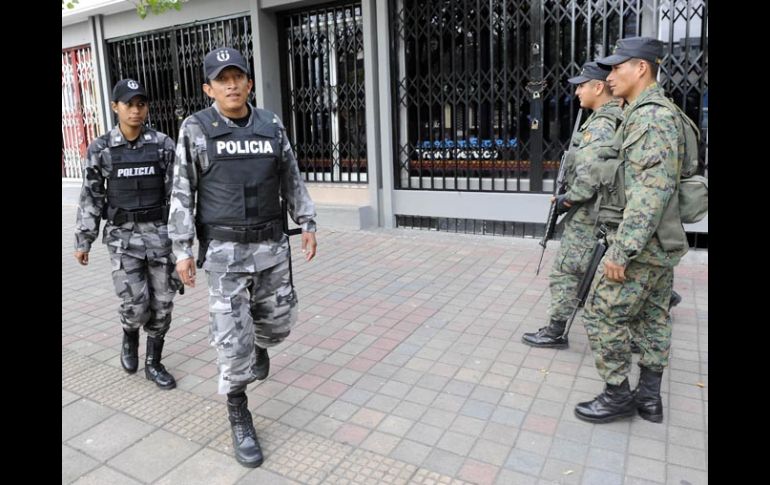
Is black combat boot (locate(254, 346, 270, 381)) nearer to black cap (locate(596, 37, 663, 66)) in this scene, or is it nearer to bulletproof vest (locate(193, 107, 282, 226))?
bulletproof vest (locate(193, 107, 282, 226))

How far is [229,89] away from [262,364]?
1.58 metres

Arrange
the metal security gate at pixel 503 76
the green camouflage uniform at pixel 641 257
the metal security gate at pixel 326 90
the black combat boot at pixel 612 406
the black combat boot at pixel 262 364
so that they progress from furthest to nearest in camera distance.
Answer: the metal security gate at pixel 326 90
the metal security gate at pixel 503 76
the black combat boot at pixel 262 364
the black combat boot at pixel 612 406
the green camouflage uniform at pixel 641 257

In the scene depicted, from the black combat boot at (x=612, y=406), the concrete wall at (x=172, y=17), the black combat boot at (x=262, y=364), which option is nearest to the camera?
the black combat boot at (x=612, y=406)

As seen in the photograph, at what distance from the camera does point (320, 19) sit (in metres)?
8.27

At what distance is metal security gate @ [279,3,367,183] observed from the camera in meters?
8.09

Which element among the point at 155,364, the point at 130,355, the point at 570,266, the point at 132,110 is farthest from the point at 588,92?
the point at 130,355

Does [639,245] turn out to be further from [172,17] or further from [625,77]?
[172,17]

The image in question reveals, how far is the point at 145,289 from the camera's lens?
11.7 ft

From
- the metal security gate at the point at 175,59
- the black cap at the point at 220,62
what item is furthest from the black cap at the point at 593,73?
the metal security gate at the point at 175,59

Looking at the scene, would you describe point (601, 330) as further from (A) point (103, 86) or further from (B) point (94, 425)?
(A) point (103, 86)

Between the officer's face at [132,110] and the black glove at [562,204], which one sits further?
the black glove at [562,204]

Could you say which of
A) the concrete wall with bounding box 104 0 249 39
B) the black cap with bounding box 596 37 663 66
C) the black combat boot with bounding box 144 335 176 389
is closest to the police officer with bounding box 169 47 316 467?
the black combat boot with bounding box 144 335 176 389

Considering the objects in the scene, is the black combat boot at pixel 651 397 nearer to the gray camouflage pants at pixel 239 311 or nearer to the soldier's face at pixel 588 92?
the soldier's face at pixel 588 92

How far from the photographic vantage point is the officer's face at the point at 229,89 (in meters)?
2.78
